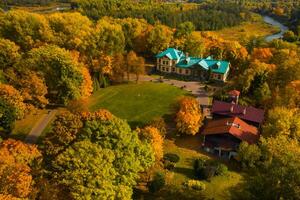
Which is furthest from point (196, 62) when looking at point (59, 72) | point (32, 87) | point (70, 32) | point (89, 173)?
point (89, 173)

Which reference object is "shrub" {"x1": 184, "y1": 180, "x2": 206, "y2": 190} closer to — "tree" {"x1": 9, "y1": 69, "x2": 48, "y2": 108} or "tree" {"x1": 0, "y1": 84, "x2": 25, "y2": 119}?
"tree" {"x1": 0, "y1": 84, "x2": 25, "y2": 119}

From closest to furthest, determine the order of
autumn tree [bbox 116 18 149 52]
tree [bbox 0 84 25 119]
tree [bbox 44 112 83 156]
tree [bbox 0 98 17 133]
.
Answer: tree [bbox 44 112 83 156] < tree [bbox 0 98 17 133] < tree [bbox 0 84 25 119] < autumn tree [bbox 116 18 149 52]

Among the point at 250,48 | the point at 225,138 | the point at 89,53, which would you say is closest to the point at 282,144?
the point at 225,138

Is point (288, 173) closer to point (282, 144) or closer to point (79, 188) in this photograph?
point (282, 144)

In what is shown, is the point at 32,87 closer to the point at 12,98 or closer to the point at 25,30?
the point at 12,98

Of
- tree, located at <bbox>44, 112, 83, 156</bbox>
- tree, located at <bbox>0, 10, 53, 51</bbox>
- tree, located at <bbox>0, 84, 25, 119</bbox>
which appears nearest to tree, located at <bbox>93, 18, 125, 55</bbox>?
tree, located at <bbox>0, 10, 53, 51</bbox>

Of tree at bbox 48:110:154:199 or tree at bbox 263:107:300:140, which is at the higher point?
tree at bbox 48:110:154:199

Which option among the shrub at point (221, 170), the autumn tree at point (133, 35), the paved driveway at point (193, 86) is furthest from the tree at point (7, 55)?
the shrub at point (221, 170)
